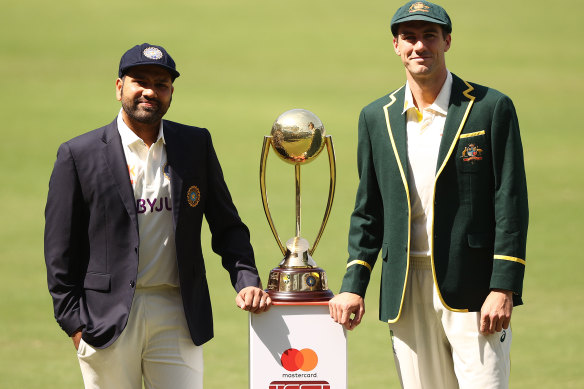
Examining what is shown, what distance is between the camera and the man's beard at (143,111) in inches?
125

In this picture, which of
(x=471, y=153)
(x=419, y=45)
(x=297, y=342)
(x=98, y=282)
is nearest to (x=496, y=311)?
(x=471, y=153)

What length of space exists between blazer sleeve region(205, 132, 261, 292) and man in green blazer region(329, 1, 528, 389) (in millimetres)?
356

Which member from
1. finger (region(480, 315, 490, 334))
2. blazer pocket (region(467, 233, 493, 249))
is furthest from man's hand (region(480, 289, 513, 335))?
blazer pocket (region(467, 233, 493, 249))

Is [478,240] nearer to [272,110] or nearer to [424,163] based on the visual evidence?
[424,163]

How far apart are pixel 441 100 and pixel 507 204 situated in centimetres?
38

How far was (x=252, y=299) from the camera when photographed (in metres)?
3.29

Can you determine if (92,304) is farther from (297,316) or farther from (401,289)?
(401,289)

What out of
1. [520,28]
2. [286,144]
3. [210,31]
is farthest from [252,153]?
[286,144]

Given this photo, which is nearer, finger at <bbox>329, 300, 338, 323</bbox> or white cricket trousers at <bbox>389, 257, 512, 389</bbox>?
white cricket trousers at <bbox>389, 257, 512, 389</bbox>

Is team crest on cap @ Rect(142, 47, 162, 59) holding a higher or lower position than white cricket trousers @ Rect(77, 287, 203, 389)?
higher

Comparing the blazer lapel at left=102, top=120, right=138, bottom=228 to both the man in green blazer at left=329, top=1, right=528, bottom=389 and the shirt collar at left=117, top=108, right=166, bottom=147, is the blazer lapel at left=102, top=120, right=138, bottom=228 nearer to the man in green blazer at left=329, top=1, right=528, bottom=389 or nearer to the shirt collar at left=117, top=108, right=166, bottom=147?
the shirt collar at left=117, top=108, right=166, bottom=147

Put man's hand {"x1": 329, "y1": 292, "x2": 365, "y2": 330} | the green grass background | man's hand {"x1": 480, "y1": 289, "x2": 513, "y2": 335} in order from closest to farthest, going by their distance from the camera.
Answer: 1. man's hand {"x1": 480, "y1": 289, "x2": 513, "y2": 335}
2. man's hand {"x1": 329, "y1": 292, "x2": 365, "y2": 330}
3. the green grass background

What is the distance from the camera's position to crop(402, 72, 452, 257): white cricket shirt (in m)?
3.13

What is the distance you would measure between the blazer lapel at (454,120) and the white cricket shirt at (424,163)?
30 mm
